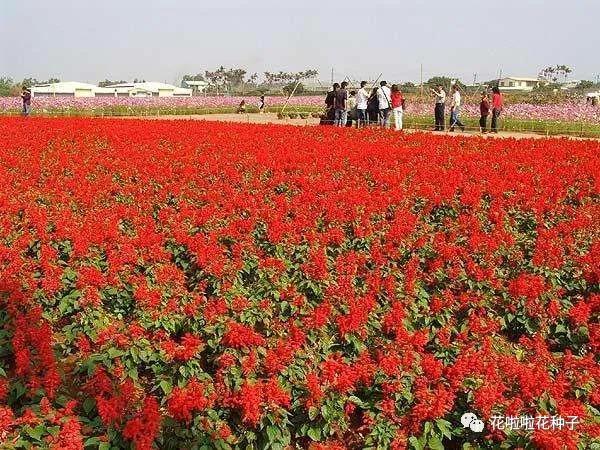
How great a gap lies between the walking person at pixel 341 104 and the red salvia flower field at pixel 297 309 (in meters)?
11.5

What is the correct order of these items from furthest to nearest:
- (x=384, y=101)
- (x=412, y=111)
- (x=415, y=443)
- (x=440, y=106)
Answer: (x=412, y=111) → (x=440, y=106) → (x=384, y=101) → (x=415, y=443)

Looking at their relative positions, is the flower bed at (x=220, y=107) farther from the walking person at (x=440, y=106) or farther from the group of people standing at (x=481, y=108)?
the walking person at (x=440, y=106)

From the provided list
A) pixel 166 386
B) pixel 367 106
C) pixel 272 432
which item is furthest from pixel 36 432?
pixel 367 106

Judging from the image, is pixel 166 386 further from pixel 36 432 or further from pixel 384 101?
pixel 384 101

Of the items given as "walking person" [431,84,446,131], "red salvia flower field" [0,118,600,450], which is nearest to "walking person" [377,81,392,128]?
"walking person" [431,84,446,131]

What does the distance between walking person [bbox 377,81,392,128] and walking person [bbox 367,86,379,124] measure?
13.6 inches

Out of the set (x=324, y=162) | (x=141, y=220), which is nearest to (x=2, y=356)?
(x=141, y=220)

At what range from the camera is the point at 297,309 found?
4703 millimetres

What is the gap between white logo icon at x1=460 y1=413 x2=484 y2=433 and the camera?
11.5ft

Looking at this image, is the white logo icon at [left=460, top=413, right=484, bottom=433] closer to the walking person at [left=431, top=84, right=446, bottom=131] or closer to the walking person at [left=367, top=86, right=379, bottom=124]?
the walking person at [left=367, top=86, right=379, bottom=124]

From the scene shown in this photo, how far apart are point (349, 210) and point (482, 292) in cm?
207

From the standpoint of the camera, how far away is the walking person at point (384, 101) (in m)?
19.6

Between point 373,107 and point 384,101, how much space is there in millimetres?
1088

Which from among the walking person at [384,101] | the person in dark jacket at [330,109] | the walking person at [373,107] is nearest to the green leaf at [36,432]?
the walking person at [384,101]
